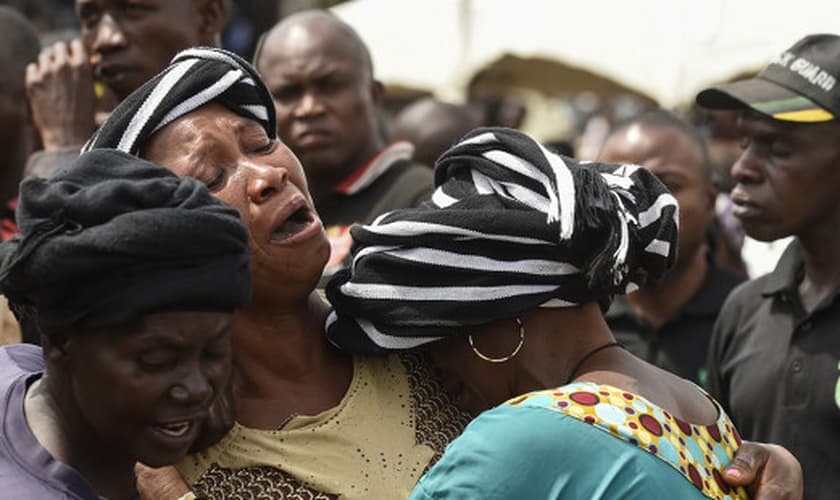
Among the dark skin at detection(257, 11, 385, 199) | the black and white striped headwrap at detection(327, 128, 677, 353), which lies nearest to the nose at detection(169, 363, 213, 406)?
the black and white striped headwrap at detection(327, 128, 677, 353)

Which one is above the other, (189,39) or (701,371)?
(189,39)

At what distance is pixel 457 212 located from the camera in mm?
2814

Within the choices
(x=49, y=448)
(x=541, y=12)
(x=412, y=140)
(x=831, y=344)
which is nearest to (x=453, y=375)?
(x=49, y=448)

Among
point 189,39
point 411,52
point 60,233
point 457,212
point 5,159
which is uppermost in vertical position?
point 60,233

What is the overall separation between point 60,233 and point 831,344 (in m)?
2.97

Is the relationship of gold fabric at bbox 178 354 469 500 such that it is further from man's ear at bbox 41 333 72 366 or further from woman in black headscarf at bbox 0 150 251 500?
man's ear at bbox 41 333 72 366

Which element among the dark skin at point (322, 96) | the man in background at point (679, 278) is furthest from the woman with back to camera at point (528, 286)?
the man in background at point (679, 278)

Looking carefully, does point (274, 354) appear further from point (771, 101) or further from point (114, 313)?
point (771, 101)

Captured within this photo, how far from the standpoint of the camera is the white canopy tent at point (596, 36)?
8133 mm

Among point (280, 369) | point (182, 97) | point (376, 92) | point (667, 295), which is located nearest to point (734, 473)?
point (280, 369)

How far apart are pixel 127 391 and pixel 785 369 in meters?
2.81

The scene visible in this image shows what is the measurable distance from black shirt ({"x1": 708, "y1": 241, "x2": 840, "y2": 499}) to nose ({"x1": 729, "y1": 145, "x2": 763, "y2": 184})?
33 cm

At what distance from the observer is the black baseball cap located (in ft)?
15.3

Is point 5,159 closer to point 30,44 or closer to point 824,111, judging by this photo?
point 30,44
